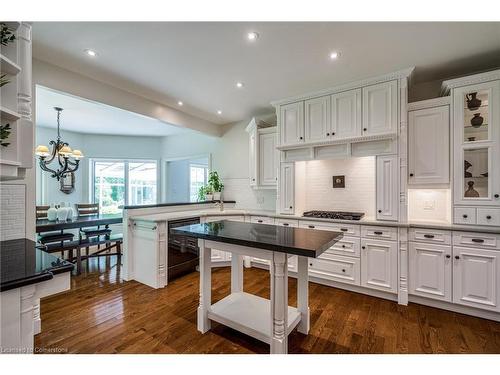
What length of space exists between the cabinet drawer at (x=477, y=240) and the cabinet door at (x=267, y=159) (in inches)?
95.3

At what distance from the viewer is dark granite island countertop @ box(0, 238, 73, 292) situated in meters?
1.12

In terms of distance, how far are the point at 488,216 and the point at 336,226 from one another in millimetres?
1500

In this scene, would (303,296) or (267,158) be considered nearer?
(303,296)

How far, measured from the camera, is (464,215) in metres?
2.51

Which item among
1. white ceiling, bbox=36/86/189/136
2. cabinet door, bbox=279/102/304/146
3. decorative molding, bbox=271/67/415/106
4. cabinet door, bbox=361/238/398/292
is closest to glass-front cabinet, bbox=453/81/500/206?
decorative molding, bbox=271/67/415/106

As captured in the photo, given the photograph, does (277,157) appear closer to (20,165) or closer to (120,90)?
(120,90)

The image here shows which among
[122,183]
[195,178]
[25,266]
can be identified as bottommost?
[25,266]

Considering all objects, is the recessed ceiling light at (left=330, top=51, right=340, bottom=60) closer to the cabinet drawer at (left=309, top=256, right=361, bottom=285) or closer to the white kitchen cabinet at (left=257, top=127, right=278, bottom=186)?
the white kitchen cabinet at (left=257, top=127, right=278, bottom=186)

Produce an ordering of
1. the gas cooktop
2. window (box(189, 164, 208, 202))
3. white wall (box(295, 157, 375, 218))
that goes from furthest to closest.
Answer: window (box(189, 164, 208, 202)), white wall (box(295, 157, 375, 218)), the gas cooktop

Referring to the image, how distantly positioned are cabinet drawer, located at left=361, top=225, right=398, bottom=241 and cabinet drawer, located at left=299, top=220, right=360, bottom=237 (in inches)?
3.1

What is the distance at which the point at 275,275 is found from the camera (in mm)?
1723

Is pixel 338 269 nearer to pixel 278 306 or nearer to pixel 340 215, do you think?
pixel 340 215

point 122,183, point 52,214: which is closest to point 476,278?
point 52,214
